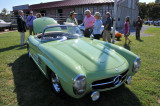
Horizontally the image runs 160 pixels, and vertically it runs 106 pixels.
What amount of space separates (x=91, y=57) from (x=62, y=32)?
5.40ft

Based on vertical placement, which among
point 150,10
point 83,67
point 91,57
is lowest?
point 83,67

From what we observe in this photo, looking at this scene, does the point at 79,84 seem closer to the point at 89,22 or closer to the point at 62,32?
the point at 62,32

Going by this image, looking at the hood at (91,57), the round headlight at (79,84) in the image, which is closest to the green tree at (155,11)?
the hood at (91,57)

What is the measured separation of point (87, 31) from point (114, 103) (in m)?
3.97

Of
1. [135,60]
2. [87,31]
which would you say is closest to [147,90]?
[135,60]

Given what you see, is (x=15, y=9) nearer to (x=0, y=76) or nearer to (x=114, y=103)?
(x=0, y=76)

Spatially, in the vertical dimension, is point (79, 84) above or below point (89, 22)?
below

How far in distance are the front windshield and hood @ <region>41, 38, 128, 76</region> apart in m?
0.47

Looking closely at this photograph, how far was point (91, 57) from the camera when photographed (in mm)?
2744

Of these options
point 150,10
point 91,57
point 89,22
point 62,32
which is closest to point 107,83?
point 91,57

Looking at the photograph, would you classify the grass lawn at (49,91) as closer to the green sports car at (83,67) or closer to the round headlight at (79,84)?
the green sports car at (83,67)

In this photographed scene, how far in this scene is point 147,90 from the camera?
3.05 m

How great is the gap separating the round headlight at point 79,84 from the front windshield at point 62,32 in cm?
194

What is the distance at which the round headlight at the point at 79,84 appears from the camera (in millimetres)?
2080
